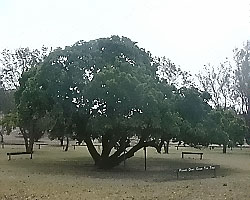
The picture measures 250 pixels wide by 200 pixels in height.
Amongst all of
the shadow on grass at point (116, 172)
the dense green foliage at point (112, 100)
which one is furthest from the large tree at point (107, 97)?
the shadow on grass at point (116, 172)

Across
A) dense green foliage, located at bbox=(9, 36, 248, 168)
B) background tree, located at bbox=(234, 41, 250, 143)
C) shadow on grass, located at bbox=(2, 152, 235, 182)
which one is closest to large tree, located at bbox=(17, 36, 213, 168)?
dense green foliage, located at bbox=(9, 36, 248, 168)

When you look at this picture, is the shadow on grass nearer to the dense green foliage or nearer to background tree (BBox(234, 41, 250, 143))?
the dense green foliage

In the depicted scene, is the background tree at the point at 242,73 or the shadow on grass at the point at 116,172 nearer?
the shadow on grass at the point at 116,172

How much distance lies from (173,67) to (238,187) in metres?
30.8

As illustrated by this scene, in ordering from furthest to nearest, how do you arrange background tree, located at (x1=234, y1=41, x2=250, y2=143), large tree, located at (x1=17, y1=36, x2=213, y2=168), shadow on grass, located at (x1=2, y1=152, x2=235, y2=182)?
background tree, located at (x1=234, y1=41, x2=250, y2=143)
large tree, located at (x1=17, y1=36, x2=213, y2=168)
shadow on grass, located at (x1=2, y1=152, x2=235, y2=182)

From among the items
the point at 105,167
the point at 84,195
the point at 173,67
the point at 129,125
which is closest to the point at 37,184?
the point at 84,195

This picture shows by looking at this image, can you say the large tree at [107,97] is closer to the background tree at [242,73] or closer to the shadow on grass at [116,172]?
the shadow on grass at [116,172]

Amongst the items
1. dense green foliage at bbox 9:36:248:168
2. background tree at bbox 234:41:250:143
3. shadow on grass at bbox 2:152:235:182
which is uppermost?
background tree at bbox 234:41:250:143

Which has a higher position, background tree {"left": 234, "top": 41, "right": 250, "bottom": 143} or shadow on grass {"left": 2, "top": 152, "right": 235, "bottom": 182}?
background tree {"left": 234, "top": 41, "right": 250, "bottom": 143}

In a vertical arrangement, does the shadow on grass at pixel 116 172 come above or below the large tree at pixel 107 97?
below

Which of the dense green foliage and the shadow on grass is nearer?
the shadow on grass

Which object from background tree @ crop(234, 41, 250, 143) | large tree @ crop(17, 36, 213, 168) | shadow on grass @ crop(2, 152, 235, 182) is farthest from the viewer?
background tree @ crop(234, 41, 250, 143)

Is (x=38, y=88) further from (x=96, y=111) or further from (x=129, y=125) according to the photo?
(x=129, y=125)

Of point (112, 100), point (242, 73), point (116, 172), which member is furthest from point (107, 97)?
point (242, 73)
